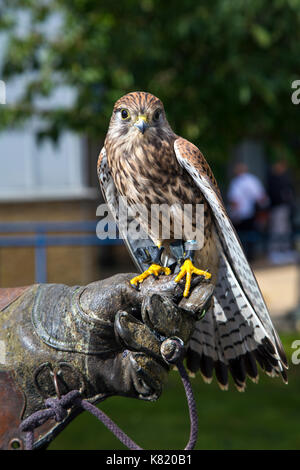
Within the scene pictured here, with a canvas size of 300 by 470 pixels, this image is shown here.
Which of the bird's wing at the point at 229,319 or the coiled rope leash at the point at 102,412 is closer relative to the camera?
the coiled rope leash at the point at 102,412

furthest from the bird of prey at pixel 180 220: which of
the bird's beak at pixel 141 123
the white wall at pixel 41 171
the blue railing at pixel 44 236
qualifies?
the white wall at pixel 41 171

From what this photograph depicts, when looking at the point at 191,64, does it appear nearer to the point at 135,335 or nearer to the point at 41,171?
the point at 135,335

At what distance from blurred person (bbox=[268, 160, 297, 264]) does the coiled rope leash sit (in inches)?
387

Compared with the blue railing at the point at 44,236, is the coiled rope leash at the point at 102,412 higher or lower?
lower

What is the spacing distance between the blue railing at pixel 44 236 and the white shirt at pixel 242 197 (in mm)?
2000

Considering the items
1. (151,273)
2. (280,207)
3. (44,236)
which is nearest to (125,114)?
(151,273)

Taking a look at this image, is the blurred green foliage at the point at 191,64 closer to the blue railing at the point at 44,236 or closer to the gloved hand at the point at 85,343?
the blue railing at the point at 44,236

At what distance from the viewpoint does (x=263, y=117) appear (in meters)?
4.94

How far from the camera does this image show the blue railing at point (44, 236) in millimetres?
8211

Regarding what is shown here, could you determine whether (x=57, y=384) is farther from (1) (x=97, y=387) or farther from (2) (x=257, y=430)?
(2) (x=257, y=430)

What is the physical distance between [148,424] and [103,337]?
416cm

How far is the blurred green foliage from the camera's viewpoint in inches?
175

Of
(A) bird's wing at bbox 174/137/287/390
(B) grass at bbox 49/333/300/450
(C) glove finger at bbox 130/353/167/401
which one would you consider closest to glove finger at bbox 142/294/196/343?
(C) glove finger at bbox 130/353/167/401

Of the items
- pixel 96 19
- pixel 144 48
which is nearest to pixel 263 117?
pixel 144 48
